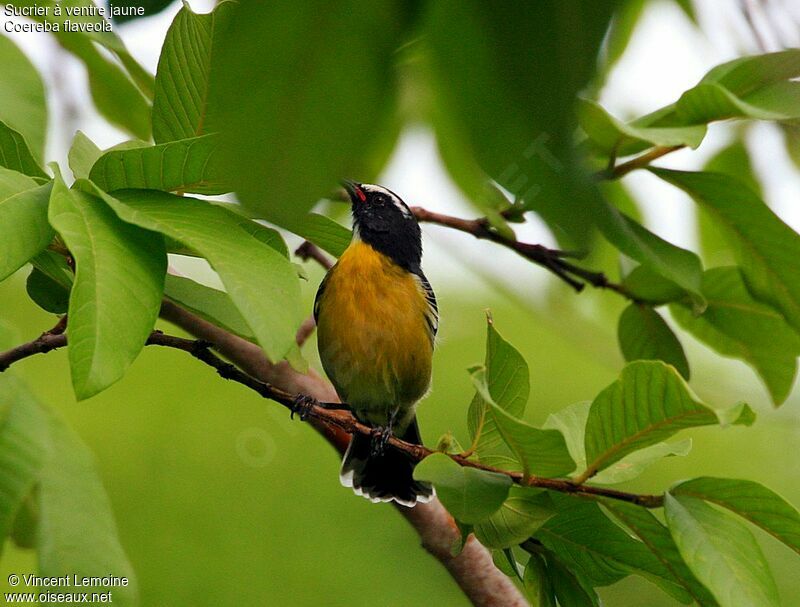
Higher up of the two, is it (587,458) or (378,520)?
(587,458)

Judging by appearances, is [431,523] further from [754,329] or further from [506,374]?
[754,329]

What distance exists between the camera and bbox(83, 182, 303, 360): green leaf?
714 mm

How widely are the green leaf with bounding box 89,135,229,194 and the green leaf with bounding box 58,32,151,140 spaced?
2.22 feet

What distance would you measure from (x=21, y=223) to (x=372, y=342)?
1.18 metres

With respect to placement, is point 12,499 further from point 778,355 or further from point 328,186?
point 778,355

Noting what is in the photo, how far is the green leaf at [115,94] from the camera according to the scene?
4.96 ft

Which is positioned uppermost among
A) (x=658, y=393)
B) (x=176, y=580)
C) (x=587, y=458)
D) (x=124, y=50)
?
(x=124, y=50)

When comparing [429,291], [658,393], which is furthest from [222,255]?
[429,291]

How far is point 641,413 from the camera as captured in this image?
938 mm

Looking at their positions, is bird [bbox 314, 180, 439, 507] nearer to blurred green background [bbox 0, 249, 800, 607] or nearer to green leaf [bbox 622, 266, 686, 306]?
green leaf [bbox 622, 266, 686, 306]

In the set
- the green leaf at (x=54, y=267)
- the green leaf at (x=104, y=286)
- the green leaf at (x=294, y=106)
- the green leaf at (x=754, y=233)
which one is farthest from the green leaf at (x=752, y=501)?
the green leaf at (x=294, y=106)

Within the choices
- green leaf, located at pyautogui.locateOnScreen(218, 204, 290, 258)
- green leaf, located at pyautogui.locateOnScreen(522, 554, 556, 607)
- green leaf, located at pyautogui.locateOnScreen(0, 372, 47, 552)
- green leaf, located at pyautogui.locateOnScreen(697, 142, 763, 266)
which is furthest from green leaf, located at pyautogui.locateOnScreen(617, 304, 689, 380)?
green leaf, located at pyautogui.locateOnScreen(0, 372, 47, 552)

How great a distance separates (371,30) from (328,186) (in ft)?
0.17

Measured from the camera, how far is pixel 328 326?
1952 mm
